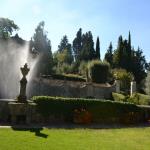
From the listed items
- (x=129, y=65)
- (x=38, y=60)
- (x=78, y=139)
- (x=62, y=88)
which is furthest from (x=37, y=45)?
(x=78, y=139)

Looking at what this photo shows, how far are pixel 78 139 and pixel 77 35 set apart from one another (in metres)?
108

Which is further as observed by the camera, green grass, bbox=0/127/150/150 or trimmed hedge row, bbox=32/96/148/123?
trimmed hedge row, bbox=32/96/148/123

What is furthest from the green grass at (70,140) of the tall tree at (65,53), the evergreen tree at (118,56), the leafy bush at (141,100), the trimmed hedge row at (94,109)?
the tall tree at (65,53)

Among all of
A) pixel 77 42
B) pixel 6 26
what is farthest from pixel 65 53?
pixel 6 26

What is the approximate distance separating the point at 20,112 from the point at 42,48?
45409 millimetres

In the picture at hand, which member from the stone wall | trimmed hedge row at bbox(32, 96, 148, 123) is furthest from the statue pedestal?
the stone wall

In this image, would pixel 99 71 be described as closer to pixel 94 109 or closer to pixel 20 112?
pixel 94 109

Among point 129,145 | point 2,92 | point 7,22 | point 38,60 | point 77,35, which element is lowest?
Result: point 129,145

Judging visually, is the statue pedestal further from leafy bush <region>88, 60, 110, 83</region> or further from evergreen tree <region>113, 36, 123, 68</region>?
evergreen tree <region>113, 36, 123, 68</region>

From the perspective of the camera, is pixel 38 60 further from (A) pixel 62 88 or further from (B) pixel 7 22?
(A) pixel 62 88

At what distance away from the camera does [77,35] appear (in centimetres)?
12056

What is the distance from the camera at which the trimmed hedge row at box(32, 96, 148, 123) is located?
63.0ft

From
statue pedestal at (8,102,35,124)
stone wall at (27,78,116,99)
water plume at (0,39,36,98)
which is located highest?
water plume at (0,39,36,98)

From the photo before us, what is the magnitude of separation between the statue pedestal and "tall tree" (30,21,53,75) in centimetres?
3951
